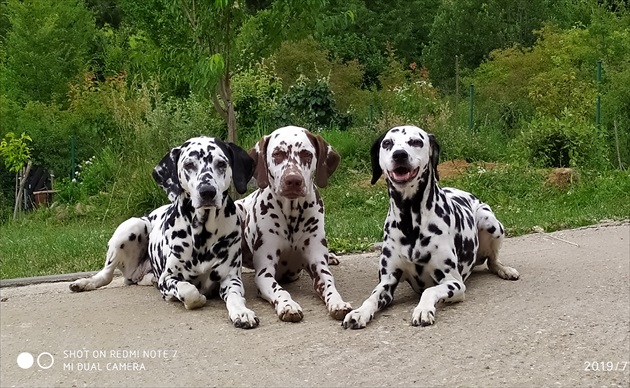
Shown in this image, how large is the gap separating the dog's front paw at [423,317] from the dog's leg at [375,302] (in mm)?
289

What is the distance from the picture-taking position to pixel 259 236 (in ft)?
19.1

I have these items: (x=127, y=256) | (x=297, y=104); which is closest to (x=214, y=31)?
(x=127, y=256)

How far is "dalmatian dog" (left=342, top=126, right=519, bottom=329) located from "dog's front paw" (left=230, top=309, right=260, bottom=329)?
0.58 m

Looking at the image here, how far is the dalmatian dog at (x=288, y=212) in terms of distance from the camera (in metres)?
5.50

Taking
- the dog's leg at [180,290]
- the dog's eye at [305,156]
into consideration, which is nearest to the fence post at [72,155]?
the dog's leg at [180,290]

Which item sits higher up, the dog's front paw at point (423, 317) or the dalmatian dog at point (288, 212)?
the dalmatian dog at point (288, 212)

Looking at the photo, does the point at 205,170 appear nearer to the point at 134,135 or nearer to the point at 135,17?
the point at 135,17

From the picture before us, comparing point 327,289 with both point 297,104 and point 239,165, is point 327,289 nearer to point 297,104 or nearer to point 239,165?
point 239,165

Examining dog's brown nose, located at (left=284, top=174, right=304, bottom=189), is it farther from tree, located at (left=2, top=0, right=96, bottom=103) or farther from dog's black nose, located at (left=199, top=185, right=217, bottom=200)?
tree, located at (left=2, top=0, right=96, bottom=103)

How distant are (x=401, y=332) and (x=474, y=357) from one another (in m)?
0.56

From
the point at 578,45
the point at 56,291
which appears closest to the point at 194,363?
the point at 56,291

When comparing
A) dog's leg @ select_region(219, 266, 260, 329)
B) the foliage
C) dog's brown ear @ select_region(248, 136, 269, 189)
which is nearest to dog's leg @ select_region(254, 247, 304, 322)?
dog's leg @ select_region(219, 266, 260, 329)

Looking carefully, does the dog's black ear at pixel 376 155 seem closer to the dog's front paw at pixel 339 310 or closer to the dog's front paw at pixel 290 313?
the dog's front paw at pixel 339 310

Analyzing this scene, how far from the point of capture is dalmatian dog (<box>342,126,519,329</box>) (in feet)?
16.8
